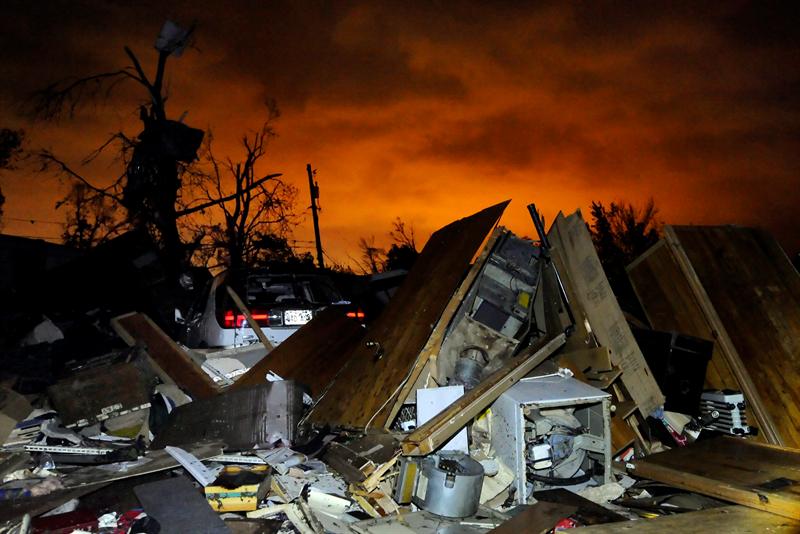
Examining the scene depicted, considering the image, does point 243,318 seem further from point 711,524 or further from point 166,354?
point 711,524

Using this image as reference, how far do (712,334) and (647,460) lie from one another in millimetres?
1917

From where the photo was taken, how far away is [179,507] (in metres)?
3.29

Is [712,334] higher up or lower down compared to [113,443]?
higher up

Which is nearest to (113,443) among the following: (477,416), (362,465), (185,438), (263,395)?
(185,438)

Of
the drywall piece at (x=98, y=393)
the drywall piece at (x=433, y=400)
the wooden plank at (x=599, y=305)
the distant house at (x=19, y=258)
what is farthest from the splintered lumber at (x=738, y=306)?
the distant house at (x=19, y=258)

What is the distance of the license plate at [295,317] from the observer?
6469 millimetres

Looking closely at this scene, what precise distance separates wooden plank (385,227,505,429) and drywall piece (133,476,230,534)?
4.53 feet

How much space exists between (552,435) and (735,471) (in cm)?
120

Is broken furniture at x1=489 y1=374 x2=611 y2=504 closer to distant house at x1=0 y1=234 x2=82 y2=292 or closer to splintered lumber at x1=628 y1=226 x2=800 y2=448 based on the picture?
splintered lumber at x1=628 y1=226 x2=800 y2=448

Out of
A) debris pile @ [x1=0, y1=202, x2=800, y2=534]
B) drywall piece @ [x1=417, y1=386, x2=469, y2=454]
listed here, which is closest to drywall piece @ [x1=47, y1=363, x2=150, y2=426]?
debris pile @ [x1=0, y1=202, x2=800, y2=534]

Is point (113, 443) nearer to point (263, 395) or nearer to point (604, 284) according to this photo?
point (263, 395)

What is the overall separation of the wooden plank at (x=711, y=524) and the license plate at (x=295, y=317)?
4295 millimetres

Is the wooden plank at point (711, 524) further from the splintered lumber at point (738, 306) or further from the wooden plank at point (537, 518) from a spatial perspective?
the splintered lumber at point (738, 306)

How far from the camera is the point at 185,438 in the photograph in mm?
4574
